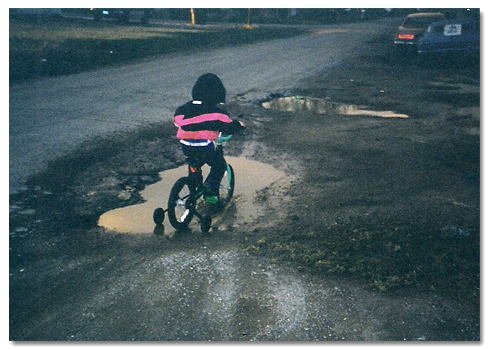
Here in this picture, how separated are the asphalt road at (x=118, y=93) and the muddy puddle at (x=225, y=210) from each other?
166 cm

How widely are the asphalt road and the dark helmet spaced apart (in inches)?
112

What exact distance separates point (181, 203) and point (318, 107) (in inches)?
262

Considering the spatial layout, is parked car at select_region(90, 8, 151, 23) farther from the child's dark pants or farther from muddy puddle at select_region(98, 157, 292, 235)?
the child's dark pants

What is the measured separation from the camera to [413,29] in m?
19.4

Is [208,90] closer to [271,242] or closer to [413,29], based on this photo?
[271,242]

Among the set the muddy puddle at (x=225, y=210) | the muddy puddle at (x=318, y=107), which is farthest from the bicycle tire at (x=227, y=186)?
the muddy puddle at (x=318, y=107)

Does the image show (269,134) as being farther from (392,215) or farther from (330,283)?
(330,283)

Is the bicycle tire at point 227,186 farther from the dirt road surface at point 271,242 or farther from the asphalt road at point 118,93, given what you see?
→ the asphalt road at point 118,93

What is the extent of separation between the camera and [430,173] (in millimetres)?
6715

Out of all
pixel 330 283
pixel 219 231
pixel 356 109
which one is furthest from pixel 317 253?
pixel 356 109

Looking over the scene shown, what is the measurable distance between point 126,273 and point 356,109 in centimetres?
Answer: 774

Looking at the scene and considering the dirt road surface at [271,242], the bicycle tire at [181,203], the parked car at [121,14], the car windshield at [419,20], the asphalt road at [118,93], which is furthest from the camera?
the parked car at [121,14]

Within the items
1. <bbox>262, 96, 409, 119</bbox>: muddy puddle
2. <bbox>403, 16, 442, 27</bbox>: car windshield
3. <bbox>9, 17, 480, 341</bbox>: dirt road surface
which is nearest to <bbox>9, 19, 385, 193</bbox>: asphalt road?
<bbox>9, 17, 480, 341</bbox>: dirt road surface

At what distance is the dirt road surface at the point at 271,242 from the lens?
360 centimetres
